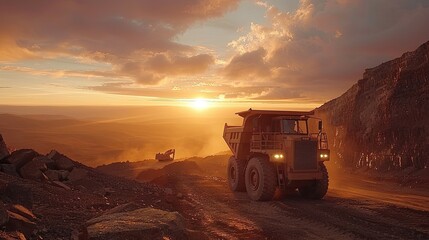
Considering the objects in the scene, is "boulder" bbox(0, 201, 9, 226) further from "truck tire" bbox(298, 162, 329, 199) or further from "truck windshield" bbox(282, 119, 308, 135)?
"truck tire" bbox(298, 162, 329, 199)

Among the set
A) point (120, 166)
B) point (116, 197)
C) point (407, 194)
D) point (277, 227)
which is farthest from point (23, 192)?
point (120, 166)

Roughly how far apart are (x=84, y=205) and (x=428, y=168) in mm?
20953

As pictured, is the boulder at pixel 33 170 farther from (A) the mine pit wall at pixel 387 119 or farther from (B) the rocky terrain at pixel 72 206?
(A) the mine pit wall at pixel 387 119

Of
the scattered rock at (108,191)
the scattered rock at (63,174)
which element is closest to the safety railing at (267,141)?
the scattered rock at (108,191)

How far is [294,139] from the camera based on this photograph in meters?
13.3

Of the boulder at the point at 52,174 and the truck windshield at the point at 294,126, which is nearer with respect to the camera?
A: the boulder at the point at 52,174

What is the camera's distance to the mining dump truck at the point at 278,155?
13492 mm

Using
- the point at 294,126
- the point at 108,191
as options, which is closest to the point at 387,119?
the point at 294,126

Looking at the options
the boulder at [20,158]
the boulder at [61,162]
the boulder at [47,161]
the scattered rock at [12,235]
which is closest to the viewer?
the scattered rock at [12,235]

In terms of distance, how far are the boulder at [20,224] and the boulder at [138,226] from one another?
3.31ft

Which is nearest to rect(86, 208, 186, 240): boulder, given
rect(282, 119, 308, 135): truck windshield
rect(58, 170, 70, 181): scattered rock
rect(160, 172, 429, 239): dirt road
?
rect(160, 172, 429, 239): dirt road

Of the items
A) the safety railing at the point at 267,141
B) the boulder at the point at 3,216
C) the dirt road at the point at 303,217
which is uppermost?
the safety railing at the point at 267,141

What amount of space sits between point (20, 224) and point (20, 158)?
789 cm

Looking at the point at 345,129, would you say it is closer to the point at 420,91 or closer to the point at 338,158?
the point at 338,158
